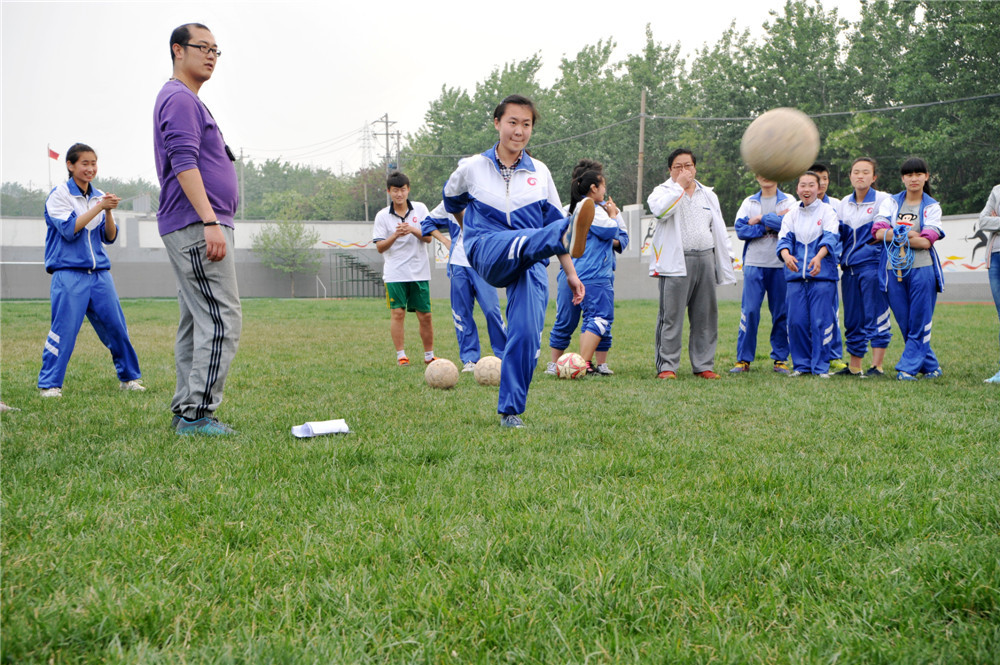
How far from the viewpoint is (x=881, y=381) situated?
767cm

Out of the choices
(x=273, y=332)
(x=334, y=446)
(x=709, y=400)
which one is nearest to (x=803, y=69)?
(x=273, y=332)

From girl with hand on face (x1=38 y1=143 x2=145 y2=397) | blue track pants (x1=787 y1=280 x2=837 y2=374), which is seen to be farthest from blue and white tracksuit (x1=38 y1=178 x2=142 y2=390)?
blue track pants (x1=787 y1=280 x2=837 y2=374)

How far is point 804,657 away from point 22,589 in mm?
2276

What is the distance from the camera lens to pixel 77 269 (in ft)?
22.4

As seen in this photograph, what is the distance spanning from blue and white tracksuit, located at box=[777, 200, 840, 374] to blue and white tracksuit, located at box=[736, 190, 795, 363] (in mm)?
453

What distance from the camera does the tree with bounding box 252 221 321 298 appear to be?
168 feet

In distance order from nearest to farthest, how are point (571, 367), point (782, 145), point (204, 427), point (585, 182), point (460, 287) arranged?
1. point (204, 427)
2. point (782, 145)
3. point (585, 182)
4. point (571, 367)
5. point (460, 287)

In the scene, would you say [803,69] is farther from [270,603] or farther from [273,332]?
[270,603]

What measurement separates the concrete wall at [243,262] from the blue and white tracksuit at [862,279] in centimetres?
2055

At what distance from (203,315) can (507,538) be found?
301 centimetres

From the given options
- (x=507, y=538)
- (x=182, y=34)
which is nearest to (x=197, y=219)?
(x=182, y=34)

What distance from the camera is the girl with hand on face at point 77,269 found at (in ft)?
21.8

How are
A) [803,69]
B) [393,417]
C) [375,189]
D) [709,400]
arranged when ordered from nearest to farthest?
[393,417]
[709,400]
[803,69]
[375,189]

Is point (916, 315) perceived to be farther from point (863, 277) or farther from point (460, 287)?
point (460, 287)
